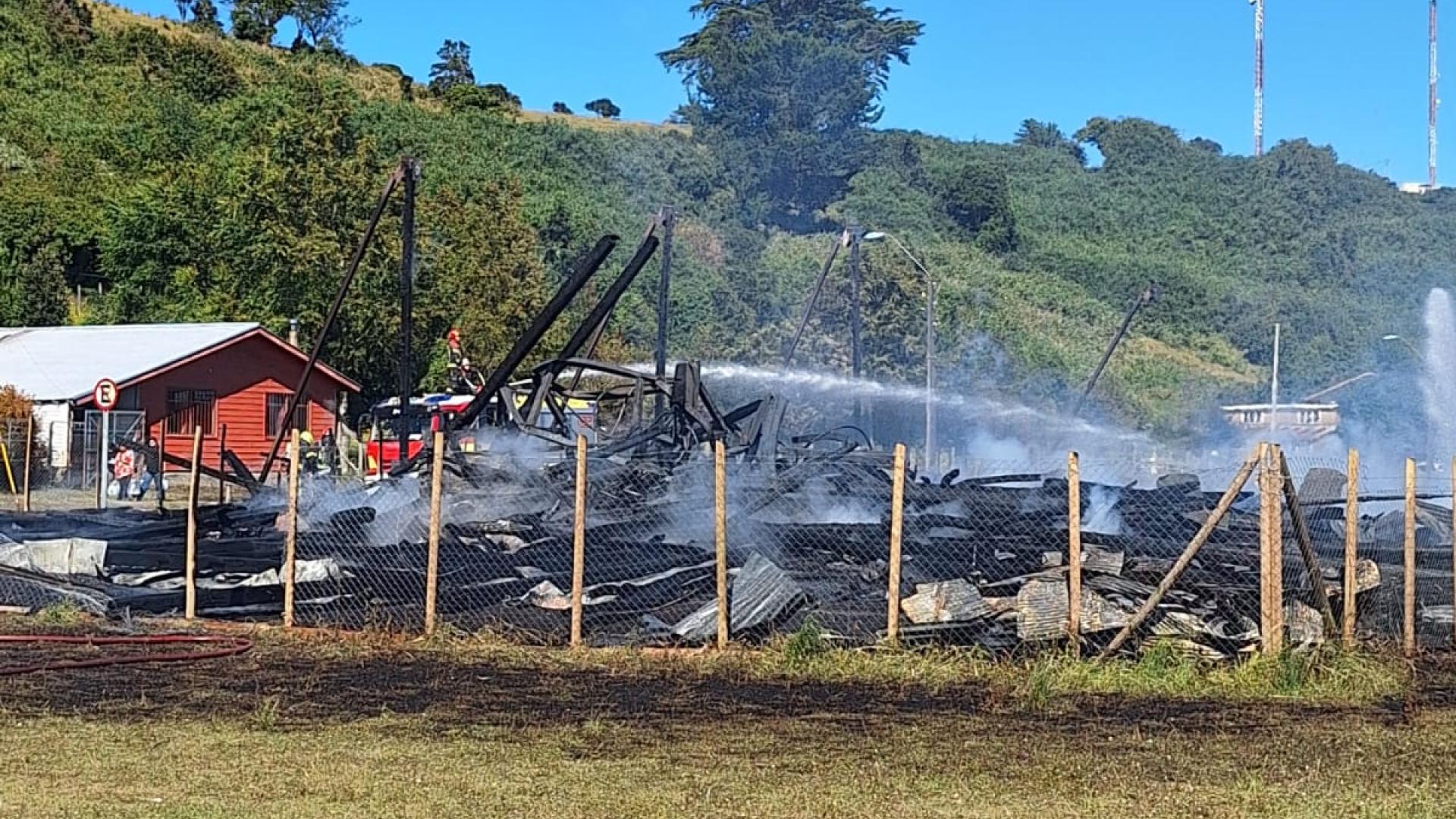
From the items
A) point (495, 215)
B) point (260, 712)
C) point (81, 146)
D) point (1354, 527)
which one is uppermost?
point (81, 146)

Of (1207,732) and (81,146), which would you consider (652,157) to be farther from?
(1207,732)

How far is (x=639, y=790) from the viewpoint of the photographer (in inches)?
310

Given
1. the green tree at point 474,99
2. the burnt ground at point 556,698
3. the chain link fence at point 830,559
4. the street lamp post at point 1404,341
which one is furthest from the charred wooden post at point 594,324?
the green tree at point 474,99

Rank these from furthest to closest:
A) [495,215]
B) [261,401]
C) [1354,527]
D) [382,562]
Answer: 1. [495,215]
2. [261,401]
3. [382,562]
4. [1354,527]

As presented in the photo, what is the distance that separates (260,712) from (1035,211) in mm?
117301

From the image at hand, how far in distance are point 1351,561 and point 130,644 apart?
919cm

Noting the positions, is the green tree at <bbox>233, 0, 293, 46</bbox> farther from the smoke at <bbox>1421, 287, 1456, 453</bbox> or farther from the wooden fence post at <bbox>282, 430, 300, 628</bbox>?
the wooden fence post at <bbox>282, 430, 300, 628</bbox>

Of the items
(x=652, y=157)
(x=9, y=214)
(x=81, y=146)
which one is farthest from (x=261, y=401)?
(x=652, y=157)

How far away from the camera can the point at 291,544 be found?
549 inches

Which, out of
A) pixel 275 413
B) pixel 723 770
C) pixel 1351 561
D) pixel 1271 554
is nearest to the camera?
pixel 723 770

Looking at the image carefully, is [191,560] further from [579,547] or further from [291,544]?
[579,547]

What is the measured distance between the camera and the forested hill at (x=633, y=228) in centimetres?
4959

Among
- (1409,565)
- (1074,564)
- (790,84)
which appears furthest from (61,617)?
(790,84)

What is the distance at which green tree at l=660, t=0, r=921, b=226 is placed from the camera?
298 ft
